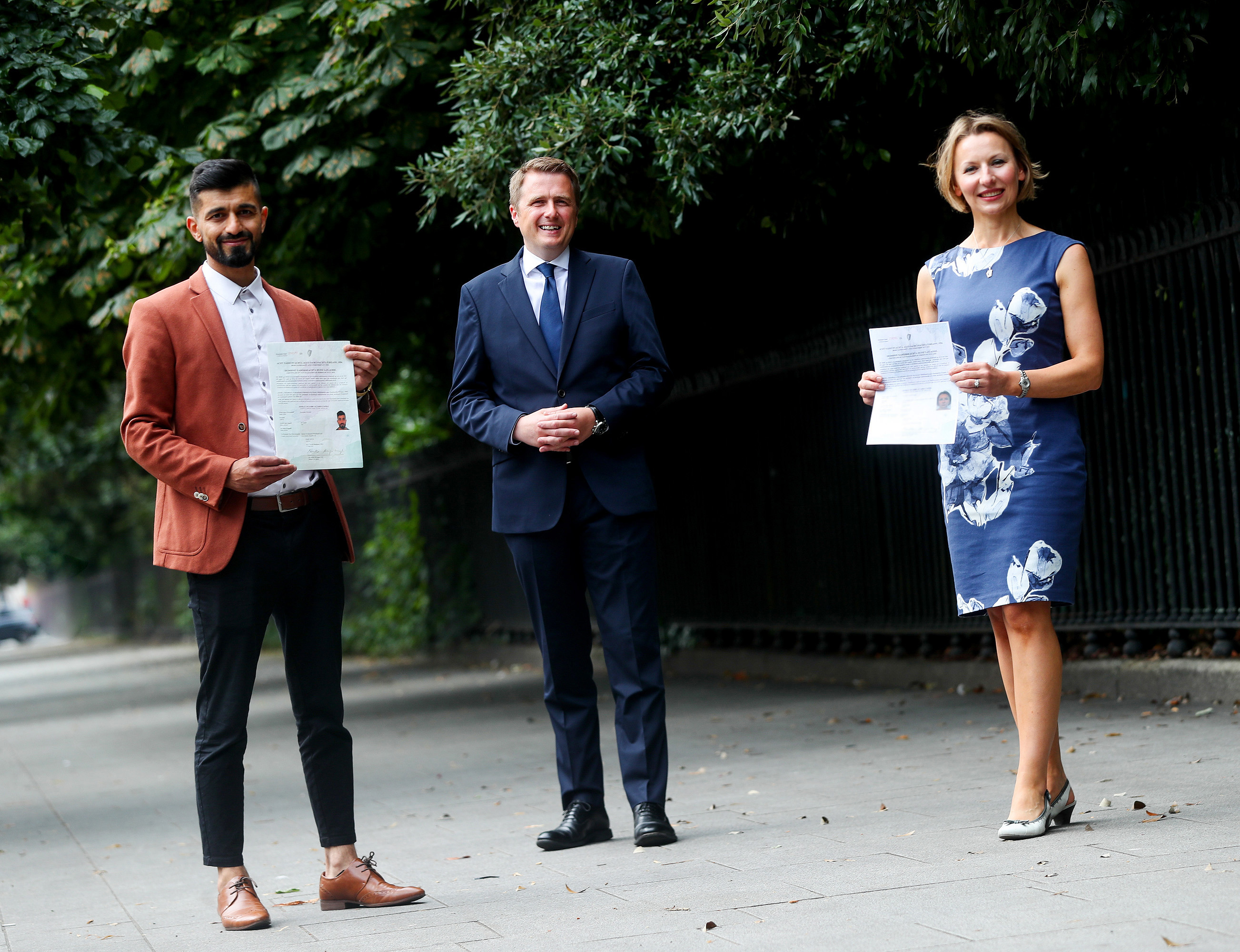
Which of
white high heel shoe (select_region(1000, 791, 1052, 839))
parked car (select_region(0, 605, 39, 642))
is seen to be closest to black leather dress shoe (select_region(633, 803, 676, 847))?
white high heel shoe (select_region(1000, 791, 1052, 839))

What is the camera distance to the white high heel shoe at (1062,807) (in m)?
4.49

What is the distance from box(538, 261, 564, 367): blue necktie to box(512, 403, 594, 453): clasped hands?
0.33 m

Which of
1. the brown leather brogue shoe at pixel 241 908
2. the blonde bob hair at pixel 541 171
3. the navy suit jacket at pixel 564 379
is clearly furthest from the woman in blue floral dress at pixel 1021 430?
the brown leather brogue shoe at pixel 241 908

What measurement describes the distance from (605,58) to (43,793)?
5131 millimetres

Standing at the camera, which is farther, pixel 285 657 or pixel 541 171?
pixel 541 171

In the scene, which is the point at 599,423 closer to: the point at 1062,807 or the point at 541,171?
the point at 541,171

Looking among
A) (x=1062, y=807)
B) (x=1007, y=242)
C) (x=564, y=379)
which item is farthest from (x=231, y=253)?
(x=1062, y=807)

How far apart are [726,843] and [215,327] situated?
92.6 inches

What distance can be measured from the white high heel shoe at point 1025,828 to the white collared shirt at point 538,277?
2.28m

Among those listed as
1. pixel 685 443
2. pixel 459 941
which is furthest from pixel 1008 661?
pixel 685 443

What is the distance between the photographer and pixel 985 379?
4277 mm

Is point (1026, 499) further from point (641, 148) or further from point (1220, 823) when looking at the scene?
point (641, 148)

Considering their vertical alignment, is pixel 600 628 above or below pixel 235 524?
below

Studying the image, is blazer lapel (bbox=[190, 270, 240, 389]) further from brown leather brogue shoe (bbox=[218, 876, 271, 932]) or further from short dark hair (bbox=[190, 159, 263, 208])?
brown leather brogue shoe (bbox=[218, 876, 271, 932])
